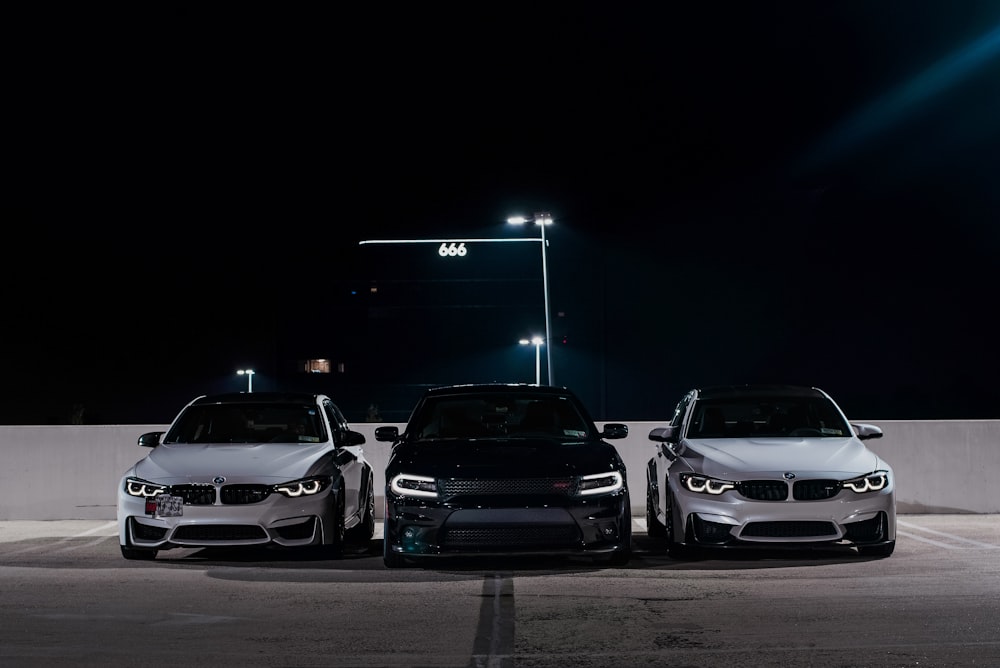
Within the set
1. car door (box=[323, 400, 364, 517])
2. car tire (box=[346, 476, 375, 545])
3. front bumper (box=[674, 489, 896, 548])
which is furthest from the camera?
car tire (box=[346, 476, 375, 545])

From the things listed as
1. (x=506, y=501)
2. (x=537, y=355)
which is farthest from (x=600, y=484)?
(x=537, y=355)

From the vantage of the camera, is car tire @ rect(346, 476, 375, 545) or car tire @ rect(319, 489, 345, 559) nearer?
car tire @ rect(319, 489, 345, 559)

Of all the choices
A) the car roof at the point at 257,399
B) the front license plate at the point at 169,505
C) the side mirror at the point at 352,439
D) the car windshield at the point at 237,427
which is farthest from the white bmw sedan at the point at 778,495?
the front license plate at the point at 169,505

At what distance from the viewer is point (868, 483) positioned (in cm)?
1107

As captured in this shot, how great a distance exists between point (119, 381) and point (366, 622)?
79591 millimetres

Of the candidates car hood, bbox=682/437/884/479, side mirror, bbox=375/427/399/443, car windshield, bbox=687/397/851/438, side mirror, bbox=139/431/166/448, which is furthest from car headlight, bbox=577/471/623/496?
side mirror, bbox=139/431/166/448

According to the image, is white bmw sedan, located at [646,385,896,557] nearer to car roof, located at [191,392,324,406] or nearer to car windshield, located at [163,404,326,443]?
car windshield, located at [163,404,326,443]

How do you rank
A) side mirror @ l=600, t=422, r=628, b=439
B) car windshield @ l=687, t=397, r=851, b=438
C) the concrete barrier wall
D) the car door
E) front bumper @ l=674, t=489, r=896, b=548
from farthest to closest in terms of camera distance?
1. the concrete barrier wall
2. car windshield @ l=687, t=397, r=851, b=438
3. the car door
4. side mirror @ l=600, t=422, r=628, b=439
5. front bumper @ l=674, t=489, r=896, b=548

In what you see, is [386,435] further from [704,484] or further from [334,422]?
[704,484]

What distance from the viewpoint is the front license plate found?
11.0 m

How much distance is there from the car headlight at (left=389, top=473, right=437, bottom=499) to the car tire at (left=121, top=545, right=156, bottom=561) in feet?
8.20

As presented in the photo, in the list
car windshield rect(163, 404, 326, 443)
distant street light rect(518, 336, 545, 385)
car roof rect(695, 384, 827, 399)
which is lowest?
car windshield rect(163, 404, 326, 443)

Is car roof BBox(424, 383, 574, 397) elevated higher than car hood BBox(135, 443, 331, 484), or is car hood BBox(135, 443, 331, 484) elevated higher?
car roof BBox(424, 383, 574, 397)

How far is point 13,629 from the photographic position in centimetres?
786
